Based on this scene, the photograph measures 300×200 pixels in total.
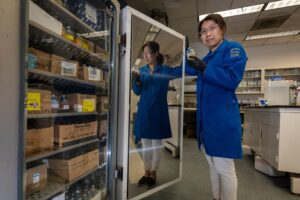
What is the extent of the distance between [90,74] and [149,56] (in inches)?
27.8

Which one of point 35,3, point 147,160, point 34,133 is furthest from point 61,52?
point 147,160

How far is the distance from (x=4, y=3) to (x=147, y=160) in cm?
180

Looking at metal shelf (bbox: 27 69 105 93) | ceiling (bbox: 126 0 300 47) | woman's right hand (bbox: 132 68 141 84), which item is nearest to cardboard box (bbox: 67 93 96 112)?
metal shelf (bbox: 27 69 105 93)

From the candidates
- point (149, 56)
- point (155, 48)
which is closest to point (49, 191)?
point (149, 56)

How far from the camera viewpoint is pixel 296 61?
630 cm

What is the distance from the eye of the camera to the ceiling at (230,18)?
3.99 metres

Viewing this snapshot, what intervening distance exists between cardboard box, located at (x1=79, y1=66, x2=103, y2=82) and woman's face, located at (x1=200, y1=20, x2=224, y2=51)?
0.88m

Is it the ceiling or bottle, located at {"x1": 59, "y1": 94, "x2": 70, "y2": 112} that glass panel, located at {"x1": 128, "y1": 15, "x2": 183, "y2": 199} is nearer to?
bottle, located at {"x1": 59, "y1": 94, "x2": 70, "y2": 112}

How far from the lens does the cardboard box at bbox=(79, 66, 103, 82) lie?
5.02ft

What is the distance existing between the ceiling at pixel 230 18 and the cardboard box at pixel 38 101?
10.5ft

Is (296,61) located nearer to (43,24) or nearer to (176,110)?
(176,110)

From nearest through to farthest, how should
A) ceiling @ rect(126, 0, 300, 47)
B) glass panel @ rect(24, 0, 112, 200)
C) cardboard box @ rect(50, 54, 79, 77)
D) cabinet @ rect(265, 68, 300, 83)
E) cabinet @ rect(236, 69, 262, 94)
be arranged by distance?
glass panel @ rect(24, 0, 112, 200), cardboard box @ rect(50, 54, 79, 77), ceiling @ rect(126, 0, 300, 47), cabinet @ rect(265, 68, 300, 83), cabinet @ rect(236, 69, 262, 94)

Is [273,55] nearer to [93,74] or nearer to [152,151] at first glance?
[152,151]

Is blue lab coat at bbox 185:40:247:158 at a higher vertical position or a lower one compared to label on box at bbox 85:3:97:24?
lower
